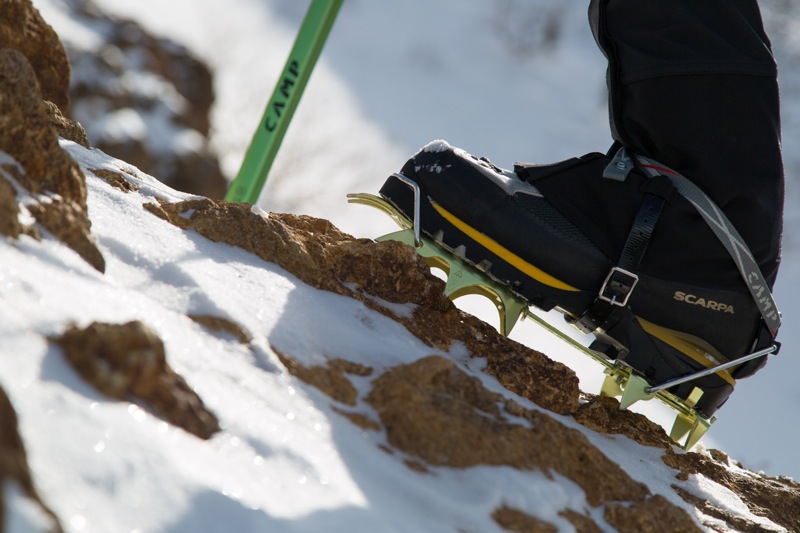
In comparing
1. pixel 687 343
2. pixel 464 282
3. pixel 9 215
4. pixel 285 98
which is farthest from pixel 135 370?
pixel 285 98

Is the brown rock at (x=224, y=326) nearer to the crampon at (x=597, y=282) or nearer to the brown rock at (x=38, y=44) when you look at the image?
the crampon at (x=597, y=282)

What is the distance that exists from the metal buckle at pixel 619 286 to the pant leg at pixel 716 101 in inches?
9.4

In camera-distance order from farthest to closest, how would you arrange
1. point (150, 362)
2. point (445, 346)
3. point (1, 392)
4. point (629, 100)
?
point (629, 100) → point (445, 346) → point (150, 362) → point (1, 392)

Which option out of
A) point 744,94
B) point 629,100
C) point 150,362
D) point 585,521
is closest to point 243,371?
point 150,362

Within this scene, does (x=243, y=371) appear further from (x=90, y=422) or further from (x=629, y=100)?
(x=629, y=100)

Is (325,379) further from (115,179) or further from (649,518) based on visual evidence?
(115,179)

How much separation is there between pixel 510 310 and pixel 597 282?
0.19 m

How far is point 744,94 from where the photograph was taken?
1.56 m

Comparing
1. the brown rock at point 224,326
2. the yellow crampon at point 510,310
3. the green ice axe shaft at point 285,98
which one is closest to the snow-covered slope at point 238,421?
the brown rock at point 224,326

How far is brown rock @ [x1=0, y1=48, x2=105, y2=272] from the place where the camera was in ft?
3.30

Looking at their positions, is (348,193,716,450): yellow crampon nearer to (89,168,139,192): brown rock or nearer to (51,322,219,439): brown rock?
(89,168,139,192): brown rock

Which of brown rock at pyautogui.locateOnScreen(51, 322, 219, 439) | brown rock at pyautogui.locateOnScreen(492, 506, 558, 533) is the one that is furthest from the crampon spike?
brown rock at pyautogui.locateOnScreen(51, 322, 219, 439)

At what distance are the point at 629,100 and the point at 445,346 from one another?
640mm

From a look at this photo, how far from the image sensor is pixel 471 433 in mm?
1090
